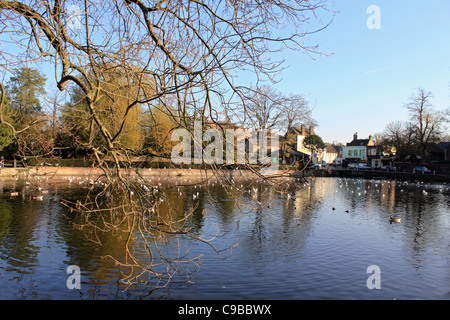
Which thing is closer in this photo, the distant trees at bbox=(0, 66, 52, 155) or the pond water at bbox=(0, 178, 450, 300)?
the distant trees at bbox=(0, 66, 52, 155)

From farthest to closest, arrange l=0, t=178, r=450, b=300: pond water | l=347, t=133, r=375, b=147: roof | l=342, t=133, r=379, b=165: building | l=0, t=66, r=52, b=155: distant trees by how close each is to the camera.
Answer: l=347, t=133, r=375, b=147: roof → l=342, t=133, r=379, b=165: building → l=0, t=178, r=450, b=300: pond water → l=0, t=66, r=52, b=155: distant trees

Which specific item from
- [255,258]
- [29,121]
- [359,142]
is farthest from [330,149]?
[29,121]

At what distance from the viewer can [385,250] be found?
32.0 feet

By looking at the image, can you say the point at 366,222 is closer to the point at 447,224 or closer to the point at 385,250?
the point at 447,224

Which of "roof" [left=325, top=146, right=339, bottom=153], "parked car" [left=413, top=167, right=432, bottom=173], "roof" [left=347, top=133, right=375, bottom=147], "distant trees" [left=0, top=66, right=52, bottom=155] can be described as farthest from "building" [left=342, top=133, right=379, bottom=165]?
"distant trees" [left=0, top=66, right=52, bottom=155]

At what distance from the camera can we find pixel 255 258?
8.56m

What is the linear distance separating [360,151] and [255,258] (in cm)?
7861

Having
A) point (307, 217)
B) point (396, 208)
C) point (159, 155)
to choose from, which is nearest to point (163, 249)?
point (159, 155)

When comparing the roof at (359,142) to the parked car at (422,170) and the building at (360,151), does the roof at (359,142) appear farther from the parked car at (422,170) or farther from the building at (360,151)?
the parked car at (422,170)

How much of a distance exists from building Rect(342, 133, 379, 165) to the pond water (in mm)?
67229

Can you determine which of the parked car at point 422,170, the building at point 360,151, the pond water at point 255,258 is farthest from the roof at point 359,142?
the pond water at point 255,258

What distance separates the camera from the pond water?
6449 mm

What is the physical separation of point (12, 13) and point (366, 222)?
13669mm

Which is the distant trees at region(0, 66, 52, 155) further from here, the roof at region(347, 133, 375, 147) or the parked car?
the roof at region(347, 133, 375, 147)
